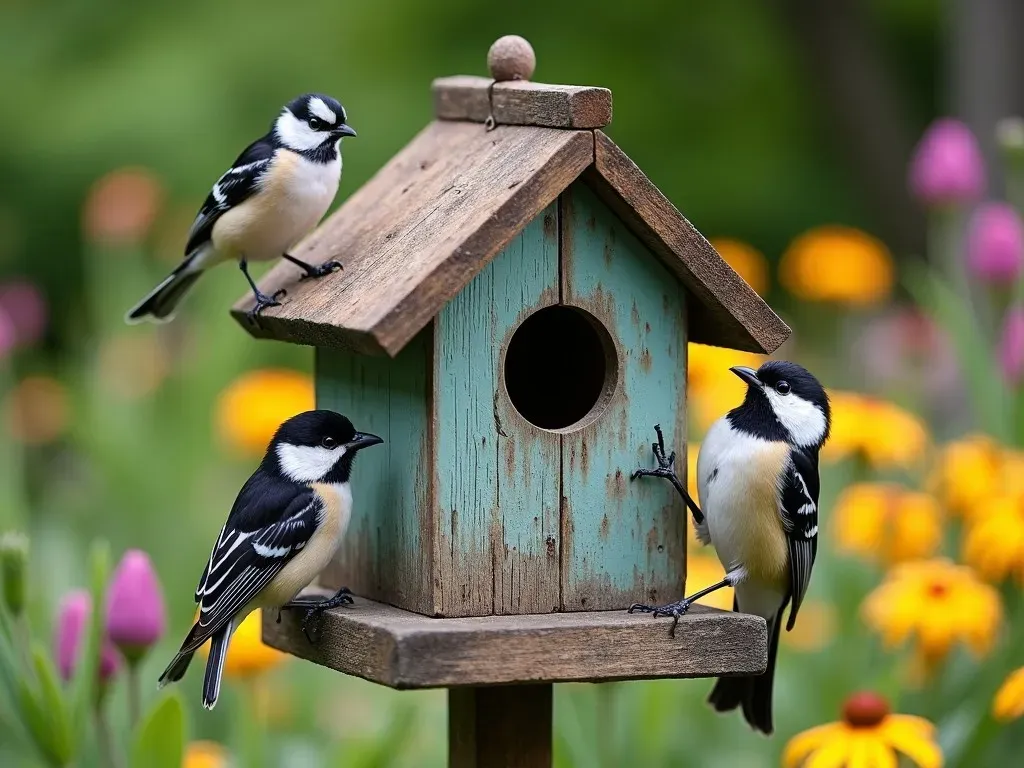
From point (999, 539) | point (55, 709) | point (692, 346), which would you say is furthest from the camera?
point (692, 346)

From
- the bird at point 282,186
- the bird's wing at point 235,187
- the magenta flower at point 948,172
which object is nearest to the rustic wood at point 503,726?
the bird at point 282,186

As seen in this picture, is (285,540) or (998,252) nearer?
(285,540)

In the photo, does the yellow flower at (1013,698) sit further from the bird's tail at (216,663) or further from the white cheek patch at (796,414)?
the bird's tail at (216,663)

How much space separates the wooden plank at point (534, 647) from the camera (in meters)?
2.84

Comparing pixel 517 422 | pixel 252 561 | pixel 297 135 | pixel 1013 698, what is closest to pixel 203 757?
pixel 252 561

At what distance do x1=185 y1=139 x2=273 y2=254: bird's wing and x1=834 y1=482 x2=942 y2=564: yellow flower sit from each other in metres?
1.93

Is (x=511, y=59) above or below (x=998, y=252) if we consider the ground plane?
above

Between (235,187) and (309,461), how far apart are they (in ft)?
2.72

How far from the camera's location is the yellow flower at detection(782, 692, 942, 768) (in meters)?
3.40

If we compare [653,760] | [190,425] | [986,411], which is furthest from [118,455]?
[986,411]

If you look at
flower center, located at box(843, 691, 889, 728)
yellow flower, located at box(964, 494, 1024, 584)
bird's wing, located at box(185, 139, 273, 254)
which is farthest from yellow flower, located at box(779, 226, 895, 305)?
bird's wing, located at box(185, 139, 273, 254)

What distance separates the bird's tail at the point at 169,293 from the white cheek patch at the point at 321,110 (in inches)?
18.6

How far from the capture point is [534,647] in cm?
291

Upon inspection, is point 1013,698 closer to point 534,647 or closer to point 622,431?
point 622,431
